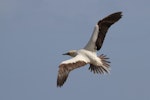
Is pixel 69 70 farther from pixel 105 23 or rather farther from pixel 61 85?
pixel 105 23

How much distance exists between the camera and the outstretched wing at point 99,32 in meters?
33.9

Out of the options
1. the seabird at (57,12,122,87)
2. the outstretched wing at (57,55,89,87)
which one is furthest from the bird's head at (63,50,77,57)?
the outstretched wing at (57,55,89,87)

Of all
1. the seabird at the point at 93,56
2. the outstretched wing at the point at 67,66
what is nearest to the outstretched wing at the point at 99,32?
the seabird at the point at 93,56

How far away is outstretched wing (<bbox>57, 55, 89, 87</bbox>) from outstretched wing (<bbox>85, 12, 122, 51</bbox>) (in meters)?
1.13

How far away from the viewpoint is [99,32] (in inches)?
1344

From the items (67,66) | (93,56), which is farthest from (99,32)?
(67,66)

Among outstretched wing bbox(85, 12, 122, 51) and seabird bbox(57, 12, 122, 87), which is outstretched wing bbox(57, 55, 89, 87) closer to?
seabird bbox(57, 12, 122, 87)

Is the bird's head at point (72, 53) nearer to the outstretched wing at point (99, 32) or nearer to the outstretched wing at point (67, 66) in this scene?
the outstretched wing at point (99, 32)

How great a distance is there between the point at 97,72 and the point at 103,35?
2.02 metres

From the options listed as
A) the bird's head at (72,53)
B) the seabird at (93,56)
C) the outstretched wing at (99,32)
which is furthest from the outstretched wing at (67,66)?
the outstretched wing at (99,32)

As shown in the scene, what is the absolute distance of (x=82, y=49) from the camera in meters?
33.9

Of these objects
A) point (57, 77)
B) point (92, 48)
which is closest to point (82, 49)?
point (92, 48)

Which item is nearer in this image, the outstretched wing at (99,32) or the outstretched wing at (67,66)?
the outstretched wing at (67,66)

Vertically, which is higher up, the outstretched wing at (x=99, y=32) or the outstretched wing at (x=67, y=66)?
the outstretched wing at (x=99, y=32)
